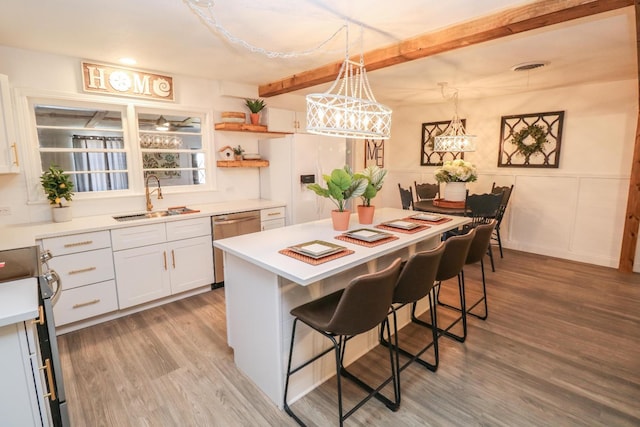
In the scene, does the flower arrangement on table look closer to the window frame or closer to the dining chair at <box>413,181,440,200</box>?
the dining chair at <box>413,181,440,200</box>

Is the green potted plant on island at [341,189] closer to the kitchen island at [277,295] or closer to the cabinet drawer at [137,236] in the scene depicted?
the kitchen island at [277,295]

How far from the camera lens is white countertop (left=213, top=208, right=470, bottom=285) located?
1.64 meters

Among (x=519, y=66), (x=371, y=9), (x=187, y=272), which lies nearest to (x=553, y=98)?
(x=519, y=66)

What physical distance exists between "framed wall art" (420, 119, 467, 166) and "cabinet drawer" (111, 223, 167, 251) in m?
4.52

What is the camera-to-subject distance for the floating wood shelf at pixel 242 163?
4035mm

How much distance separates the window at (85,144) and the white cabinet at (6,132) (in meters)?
0.49

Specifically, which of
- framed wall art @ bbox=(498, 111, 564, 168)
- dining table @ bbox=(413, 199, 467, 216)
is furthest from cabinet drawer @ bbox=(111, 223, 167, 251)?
framed wall art @ bbox=(498, 111, 564, 168)

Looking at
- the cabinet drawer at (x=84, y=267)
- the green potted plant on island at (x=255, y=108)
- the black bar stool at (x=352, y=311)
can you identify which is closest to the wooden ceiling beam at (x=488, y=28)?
the green potted plant on island at (x=255, y=108)

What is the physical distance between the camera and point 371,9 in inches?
83.6

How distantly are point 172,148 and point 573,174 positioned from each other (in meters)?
5.20

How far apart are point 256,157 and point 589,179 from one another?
4.41m

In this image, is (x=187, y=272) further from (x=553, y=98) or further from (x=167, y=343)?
(x=553, y=98)

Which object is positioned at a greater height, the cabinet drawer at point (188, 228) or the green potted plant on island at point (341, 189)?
the green potted plant on island at point (341, 189)

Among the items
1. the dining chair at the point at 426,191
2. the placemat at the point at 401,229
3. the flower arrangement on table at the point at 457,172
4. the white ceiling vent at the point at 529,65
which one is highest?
the white ceiling vent at the point at 529,65
